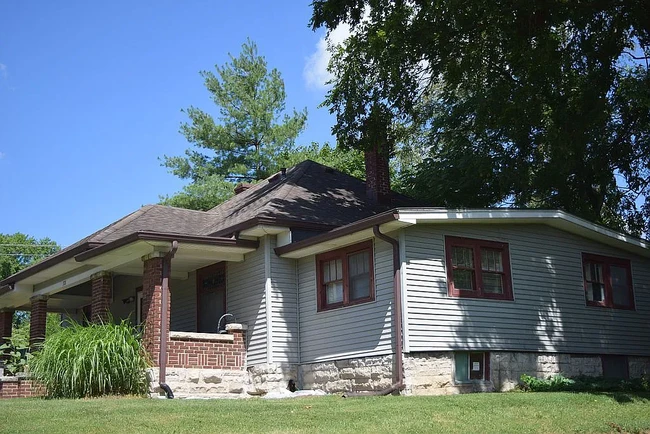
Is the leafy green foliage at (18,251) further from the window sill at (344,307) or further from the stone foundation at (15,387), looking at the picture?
the window sill at (344,307)

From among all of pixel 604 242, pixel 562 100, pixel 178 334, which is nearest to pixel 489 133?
pixel 562 100

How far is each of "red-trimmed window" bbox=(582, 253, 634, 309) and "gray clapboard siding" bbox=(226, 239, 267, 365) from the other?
7.27 m

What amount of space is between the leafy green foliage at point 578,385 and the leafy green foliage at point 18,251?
43.8 m

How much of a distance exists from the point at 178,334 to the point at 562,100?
10963mm

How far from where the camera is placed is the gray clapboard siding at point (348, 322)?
15578mm

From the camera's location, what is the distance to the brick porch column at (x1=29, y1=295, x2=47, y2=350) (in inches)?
840

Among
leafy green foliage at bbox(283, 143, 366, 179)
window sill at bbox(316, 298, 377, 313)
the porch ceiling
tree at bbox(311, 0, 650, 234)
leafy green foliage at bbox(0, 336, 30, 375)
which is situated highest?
leafy green foliage at bbox(283, 143, 366, 179)

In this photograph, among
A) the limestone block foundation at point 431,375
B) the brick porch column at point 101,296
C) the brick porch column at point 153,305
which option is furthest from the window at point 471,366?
the brick porch column at point 101,296

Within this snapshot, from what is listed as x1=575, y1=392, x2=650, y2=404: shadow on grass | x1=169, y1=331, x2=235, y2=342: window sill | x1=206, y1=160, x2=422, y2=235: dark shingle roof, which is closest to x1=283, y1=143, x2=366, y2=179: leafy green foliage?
x1=206, y1=160, x2=422, y2=235: dark shingle roof

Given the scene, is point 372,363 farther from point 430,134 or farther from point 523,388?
point 430,134

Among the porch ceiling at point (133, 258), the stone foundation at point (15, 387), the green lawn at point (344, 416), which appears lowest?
the green lawn at point (344, 416)

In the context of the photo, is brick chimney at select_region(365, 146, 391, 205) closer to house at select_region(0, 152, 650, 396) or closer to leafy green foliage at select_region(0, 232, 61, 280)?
house at select_region(0, 152, 650, 396)

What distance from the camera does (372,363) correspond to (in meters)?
15.6

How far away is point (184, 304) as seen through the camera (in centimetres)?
2012
